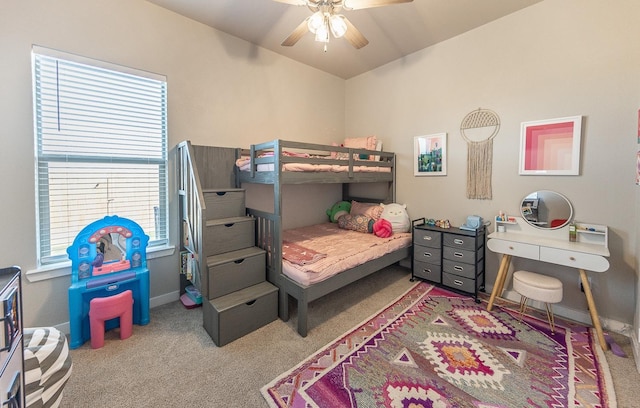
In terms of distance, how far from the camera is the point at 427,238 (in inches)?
121

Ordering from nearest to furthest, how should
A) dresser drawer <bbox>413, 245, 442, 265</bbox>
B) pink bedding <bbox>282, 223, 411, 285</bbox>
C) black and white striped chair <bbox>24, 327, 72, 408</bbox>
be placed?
black and white striped chair <bbox>24, 327, 72, 408</bbox> < pink bedding <bbox>282, 223, 411, 285</bbox> < dresser drawer <bbox>413, 245, 442, 265</bbox>

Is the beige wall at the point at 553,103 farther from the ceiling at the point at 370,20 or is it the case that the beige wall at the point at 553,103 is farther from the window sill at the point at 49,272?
the window sill at the point at 49,272

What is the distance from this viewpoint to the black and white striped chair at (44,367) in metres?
1.07

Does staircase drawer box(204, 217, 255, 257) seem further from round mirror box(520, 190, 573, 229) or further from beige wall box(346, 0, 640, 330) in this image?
round mirror box(520, 190, 573, 229)

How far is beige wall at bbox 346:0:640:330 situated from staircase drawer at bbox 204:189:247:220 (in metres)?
2.36

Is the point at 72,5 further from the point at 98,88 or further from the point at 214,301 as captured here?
the point at 214,301

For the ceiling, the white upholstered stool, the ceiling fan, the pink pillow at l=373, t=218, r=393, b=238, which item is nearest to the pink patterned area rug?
the white upholstered stool

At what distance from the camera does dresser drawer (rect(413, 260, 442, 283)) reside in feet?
9.94

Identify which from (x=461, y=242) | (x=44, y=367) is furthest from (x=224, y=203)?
(x=461, y=242)

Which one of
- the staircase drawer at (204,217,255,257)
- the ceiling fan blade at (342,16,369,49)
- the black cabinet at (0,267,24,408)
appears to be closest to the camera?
the black cabinet at (0,267,24,408)

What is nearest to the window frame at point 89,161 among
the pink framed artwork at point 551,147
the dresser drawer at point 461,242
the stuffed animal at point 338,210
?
the stuffed animal at point 338,210

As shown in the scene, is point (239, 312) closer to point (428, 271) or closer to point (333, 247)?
point (333, 247)

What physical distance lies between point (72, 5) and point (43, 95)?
0.79 m

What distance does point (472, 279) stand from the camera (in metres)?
2.77
